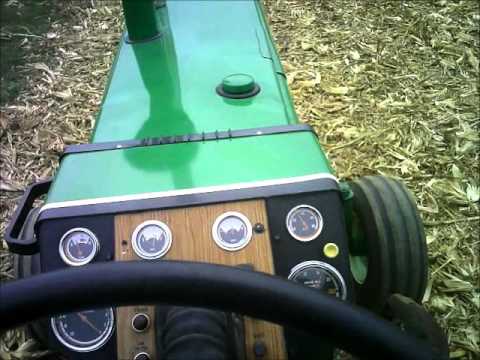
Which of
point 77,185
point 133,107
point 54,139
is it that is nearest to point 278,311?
point 77,185

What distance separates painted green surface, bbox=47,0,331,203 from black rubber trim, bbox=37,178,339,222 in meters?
0.05

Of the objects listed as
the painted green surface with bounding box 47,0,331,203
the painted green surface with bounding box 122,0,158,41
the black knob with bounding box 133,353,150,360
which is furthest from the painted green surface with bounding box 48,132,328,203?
the painted green surface with bounding box 122,0,158,41

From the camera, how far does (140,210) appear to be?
3.54 ft

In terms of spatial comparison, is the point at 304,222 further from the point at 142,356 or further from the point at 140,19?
the point at 140,19

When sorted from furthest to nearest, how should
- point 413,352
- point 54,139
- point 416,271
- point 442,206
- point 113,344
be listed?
point 54,139, point 442,206, point 416,271, point 113,344, point 413,352

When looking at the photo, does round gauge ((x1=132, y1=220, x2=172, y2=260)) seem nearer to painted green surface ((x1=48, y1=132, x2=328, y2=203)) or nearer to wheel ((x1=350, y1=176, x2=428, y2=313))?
painted green surface ((x1=48, y1=132, x2=328, y2=203))

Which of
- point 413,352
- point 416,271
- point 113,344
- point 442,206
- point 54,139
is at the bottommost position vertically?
point 442,206

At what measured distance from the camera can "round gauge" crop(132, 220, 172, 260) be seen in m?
1.04

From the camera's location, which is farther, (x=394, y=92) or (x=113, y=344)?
(x=394, y=92)

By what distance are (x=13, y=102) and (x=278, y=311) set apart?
289 cm

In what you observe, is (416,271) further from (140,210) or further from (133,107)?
(133,107)

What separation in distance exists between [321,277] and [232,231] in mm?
203

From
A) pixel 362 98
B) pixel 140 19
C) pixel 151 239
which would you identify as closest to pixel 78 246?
pixel 151 239

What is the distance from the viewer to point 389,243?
143 centimetres
